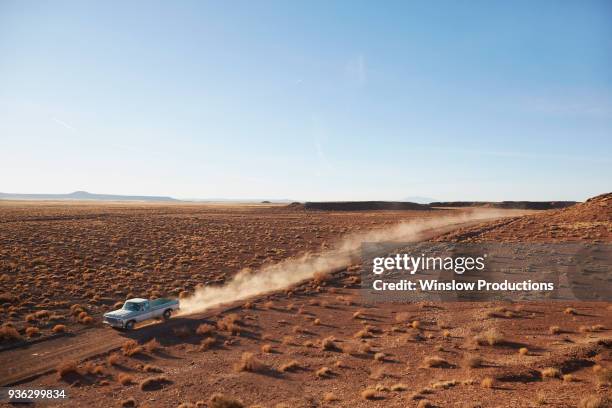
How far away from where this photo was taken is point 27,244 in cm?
4494

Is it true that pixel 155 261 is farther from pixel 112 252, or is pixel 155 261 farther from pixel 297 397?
pixel 297 397

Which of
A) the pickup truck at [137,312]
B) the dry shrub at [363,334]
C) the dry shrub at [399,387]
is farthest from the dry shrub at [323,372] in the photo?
the pickup truck at [137,312]

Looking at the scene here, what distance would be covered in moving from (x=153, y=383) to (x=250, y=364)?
3.64 m

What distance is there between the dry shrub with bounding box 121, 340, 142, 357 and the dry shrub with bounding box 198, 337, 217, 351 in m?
2.69

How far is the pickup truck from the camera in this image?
65.0ft

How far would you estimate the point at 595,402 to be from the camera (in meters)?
11.0

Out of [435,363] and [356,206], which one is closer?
[435,363]

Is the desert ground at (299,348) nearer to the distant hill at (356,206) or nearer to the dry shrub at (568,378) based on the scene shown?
the dry shrub at (568,378)

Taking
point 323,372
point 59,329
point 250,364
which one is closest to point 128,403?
point 250,364

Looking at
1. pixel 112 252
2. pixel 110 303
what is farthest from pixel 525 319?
pixel 112 252

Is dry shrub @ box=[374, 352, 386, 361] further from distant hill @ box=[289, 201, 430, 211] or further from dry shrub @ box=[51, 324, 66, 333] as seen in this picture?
distant hill @ box=[289, 201, 430, 211]

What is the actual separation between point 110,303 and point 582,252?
3743cm

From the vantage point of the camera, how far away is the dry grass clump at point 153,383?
46.5 ft

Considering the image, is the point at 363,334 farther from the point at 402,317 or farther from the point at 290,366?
the point at 290,366
